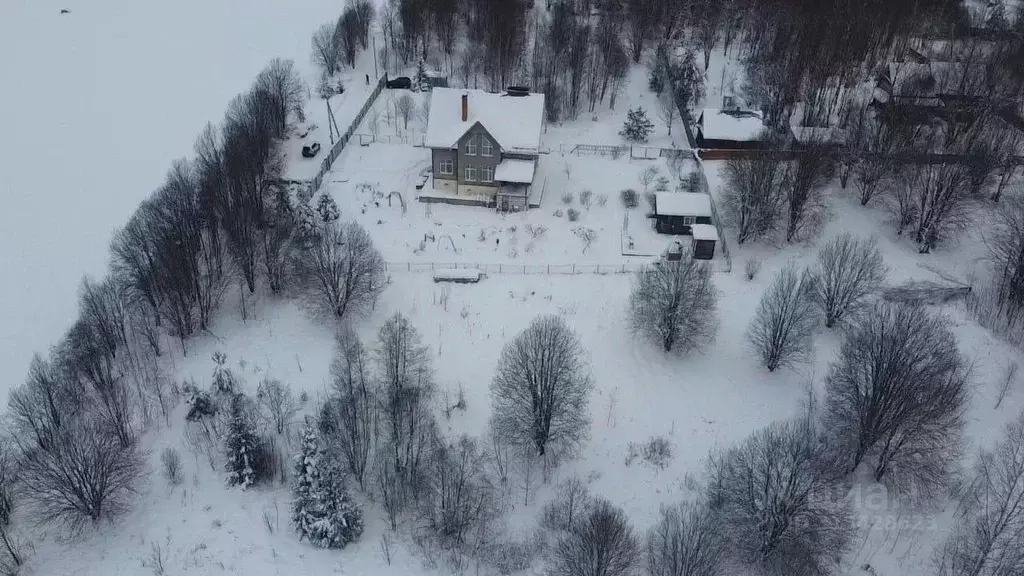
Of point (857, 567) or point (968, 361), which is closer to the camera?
point (857, 567)

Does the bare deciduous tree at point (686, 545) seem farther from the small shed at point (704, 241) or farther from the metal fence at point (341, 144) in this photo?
the metal fence at point (341, 144)

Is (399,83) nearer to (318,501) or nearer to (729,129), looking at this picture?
(729,129)

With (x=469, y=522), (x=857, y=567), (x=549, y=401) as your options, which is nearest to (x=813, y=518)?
(x=857, y=567)

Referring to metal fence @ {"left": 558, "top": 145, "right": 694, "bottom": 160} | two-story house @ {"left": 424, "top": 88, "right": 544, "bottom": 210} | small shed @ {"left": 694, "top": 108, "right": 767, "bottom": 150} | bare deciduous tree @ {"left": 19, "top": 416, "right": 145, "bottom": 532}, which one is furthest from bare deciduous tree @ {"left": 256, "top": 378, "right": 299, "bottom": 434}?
small shed @ {"left": 694, "top": 108, "right": 767, "bottom": 150}

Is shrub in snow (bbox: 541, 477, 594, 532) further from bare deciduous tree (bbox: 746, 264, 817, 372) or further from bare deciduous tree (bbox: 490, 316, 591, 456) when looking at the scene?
bare deciduous tree (bbox: 746, 264, 817, 372)

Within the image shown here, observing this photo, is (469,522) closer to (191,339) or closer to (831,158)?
(191,339)

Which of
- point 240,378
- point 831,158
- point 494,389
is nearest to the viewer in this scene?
point 494,389

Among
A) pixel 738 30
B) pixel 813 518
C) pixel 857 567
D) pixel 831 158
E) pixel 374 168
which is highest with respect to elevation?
pixel 738 30

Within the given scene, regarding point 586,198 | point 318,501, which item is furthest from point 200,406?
point 586,198
